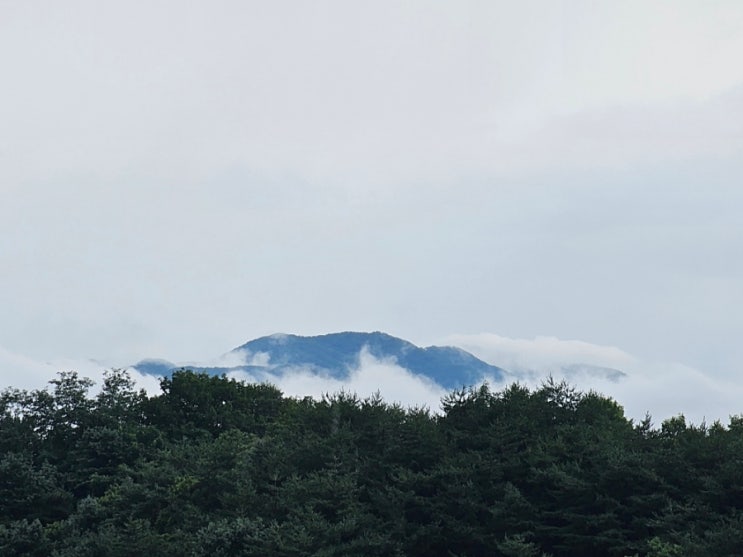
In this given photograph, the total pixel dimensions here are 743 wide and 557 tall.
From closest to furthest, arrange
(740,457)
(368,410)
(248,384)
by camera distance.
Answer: (740,457) < (368,410) < (248,384)

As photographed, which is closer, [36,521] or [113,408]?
[36,521]

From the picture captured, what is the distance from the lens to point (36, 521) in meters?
47.8

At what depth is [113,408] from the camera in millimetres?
58312

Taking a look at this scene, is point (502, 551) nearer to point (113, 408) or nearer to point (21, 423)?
point (113, 408)

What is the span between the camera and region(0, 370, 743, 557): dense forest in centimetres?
3781

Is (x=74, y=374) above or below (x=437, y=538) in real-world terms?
above

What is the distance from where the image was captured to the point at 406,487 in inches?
1649

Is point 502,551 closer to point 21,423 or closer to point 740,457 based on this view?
point 740,457

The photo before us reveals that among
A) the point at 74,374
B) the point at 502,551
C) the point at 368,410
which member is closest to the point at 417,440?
the point at 368,410

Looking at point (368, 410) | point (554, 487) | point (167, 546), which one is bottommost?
point (167, 546)

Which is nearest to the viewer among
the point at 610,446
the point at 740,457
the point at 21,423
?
the point at 740,457

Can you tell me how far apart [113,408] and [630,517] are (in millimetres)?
33429

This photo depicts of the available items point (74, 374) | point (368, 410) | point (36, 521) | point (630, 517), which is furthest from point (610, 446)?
point (74, 374)

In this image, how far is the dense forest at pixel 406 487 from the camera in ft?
124
